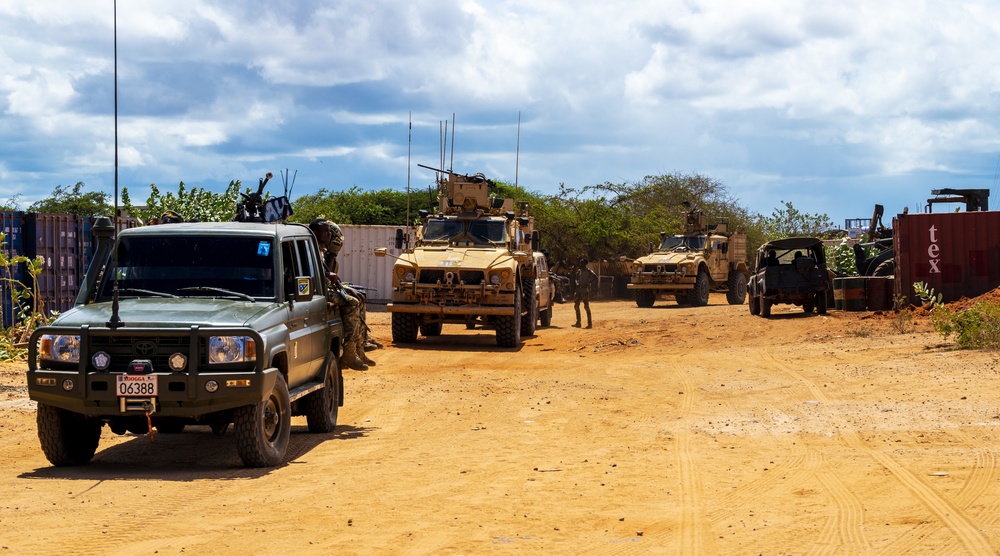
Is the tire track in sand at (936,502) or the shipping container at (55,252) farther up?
the shipping container at (55,252)

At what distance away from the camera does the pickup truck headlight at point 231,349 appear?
791cm

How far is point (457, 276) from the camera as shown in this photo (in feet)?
64.4

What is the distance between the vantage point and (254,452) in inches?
325

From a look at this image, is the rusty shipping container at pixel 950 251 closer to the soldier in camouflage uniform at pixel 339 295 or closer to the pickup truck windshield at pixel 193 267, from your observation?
the soldier in camouflage uniform at pixel 339 295

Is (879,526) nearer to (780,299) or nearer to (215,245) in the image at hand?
(215,245)

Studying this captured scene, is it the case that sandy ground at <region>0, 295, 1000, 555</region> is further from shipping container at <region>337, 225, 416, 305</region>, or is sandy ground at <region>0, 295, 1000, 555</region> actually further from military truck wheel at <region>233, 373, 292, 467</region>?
shipping container at <region>337, 225, 416, 305</region>

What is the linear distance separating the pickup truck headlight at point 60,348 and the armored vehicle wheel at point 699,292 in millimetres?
27961

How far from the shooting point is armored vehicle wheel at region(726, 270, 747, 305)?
125ft

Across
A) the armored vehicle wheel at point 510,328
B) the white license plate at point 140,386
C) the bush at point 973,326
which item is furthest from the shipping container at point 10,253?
the bush at point 973,326

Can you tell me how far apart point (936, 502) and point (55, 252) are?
50.3ft

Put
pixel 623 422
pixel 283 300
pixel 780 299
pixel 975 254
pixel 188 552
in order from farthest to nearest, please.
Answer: pixel 780 299 → pixel 975 254 → pixel 623 422 → pixel 283 300 → pixel 188 552

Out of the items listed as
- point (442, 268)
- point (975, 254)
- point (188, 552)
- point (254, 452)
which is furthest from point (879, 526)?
point (975, 254)

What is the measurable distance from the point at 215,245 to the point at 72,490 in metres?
2.29

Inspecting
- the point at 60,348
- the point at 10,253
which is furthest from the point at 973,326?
the point at 10,253
